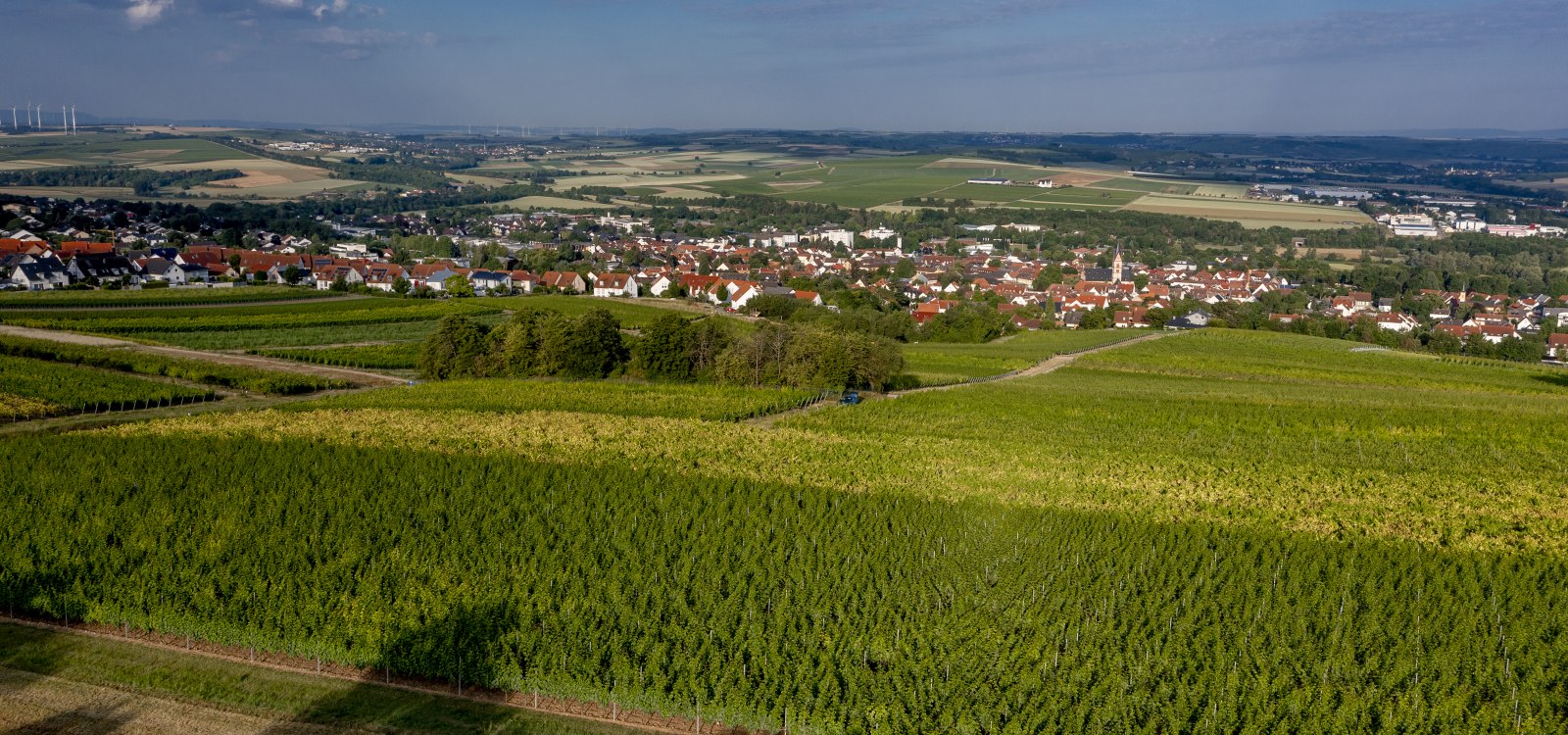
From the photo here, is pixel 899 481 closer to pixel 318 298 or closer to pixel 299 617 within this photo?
pixel 299 617

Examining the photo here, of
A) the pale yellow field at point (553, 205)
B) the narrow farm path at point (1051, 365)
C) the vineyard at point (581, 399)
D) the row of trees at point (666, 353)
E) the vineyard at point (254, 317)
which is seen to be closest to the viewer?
the vineyard at point (581, 399)

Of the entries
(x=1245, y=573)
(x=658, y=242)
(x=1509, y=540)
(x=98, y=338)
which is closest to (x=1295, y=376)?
(x=1509, y=540)

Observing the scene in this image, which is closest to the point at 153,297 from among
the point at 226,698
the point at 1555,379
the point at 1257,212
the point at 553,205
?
the point at 226,698

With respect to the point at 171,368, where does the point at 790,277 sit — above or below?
below

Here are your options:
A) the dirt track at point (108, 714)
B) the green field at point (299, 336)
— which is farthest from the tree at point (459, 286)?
the dirt track at point (108, 714)

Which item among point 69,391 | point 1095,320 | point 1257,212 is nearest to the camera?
point 69,391

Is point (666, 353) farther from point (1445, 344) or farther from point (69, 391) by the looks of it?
point (1445, 344)

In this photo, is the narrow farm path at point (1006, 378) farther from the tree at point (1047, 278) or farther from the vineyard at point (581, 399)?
the tree at point (1047, 278)
